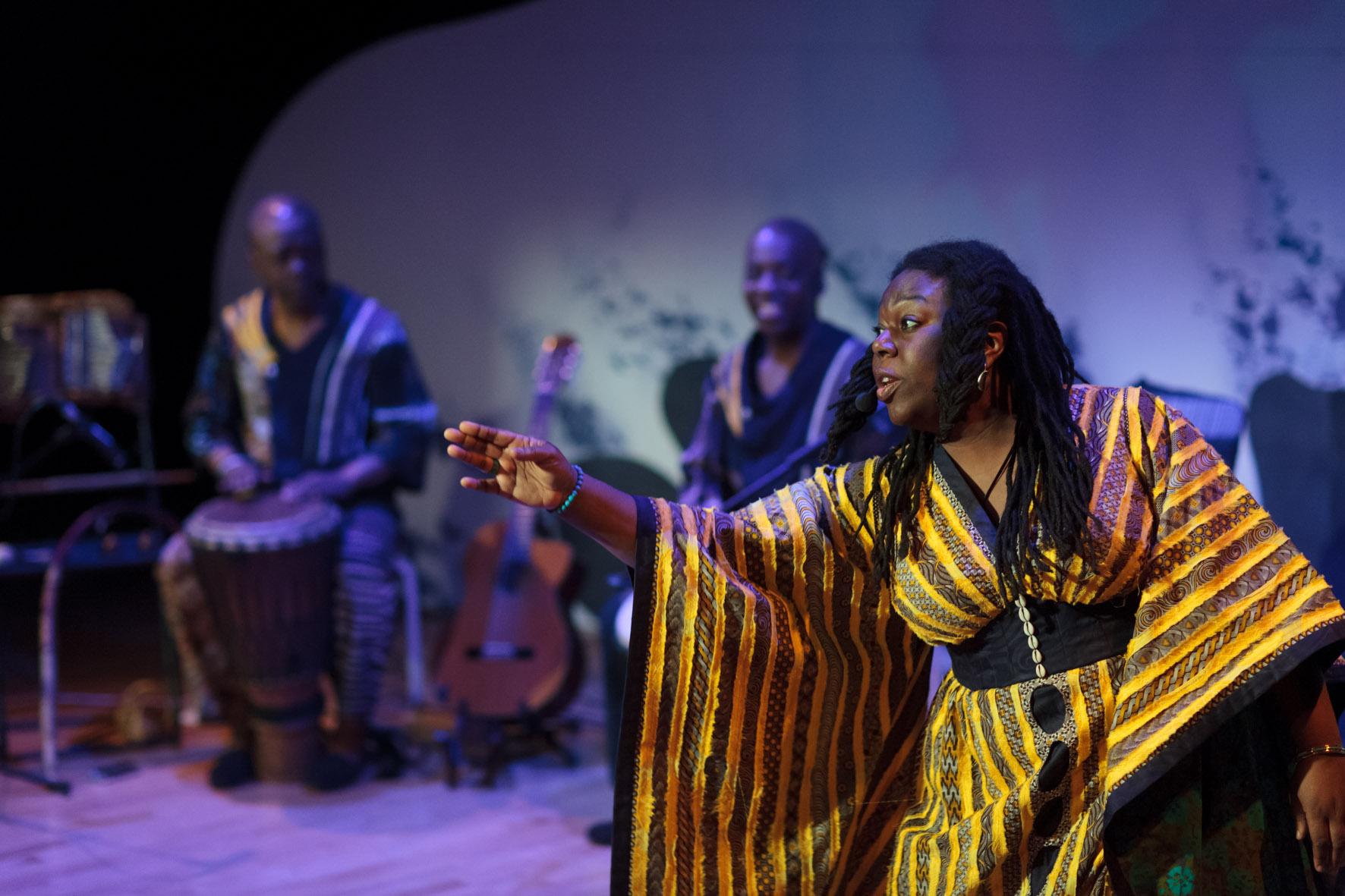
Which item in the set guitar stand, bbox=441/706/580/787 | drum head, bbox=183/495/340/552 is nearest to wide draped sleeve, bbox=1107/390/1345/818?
guitar stand, bbox=441/706/580/787

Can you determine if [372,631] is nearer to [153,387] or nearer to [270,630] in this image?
[270,630]

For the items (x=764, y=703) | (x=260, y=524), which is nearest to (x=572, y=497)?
(x=764, y=703)

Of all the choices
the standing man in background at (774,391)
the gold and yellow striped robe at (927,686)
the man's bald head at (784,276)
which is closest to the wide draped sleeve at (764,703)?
the gold and yellow striped robe at (927,686)

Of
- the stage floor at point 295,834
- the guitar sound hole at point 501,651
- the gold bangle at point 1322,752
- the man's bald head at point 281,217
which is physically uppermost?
the man's bald head at point 281,217

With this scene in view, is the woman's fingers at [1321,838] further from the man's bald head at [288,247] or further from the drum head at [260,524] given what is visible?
the man's bald head at [288,247]

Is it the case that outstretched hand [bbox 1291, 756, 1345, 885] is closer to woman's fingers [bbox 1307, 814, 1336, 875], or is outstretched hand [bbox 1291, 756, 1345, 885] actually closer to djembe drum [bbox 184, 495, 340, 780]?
woman's fingers [bbox 1307, 814, 1336, 875]

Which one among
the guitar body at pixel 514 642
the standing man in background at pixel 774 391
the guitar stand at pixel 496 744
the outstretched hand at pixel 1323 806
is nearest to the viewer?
the outstretched hand at pixel 1323 806

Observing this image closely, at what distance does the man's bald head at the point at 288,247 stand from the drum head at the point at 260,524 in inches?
30.2

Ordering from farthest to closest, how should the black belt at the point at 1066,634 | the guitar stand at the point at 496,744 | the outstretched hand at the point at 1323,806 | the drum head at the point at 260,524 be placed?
the guitar stand at the point at 496,744
the drum head at the point at 260,524
the black belt at the point at 1066,634
the outstretched hand at the point at 1323,806

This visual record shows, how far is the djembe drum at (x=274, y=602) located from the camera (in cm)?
439

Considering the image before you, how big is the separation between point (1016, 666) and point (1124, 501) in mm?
318

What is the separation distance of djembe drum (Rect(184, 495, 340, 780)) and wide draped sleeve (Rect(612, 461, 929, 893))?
2.36m

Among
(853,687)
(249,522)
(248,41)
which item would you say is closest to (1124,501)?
(853,687)

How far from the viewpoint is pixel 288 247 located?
187 inches
